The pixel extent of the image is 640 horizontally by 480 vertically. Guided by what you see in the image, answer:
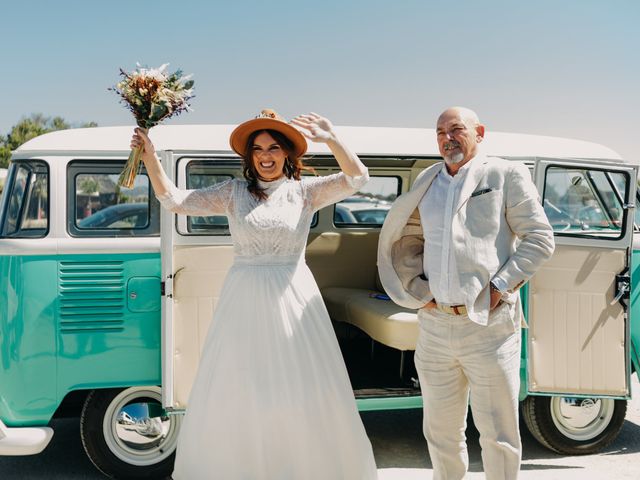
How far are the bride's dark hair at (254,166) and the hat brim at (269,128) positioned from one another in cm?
2

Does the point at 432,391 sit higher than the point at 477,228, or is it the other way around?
the point at 477,228

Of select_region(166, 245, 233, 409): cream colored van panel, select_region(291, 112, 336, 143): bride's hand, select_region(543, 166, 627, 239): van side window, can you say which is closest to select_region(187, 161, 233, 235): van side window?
select_region(166, 245, 233, 409): cream colored van panel

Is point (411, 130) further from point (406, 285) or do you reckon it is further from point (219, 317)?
point (219, 317)

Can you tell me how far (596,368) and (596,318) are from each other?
33cm

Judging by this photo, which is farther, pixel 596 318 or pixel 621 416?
pixel 621 416

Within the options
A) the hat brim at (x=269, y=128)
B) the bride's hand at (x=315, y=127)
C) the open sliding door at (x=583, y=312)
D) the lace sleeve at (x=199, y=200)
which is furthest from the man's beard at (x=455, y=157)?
the open sliding door at (x=583, y=312)

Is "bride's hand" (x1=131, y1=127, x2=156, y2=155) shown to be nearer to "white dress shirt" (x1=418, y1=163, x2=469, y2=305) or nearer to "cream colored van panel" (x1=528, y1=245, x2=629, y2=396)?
"white dress shirt" (x1=418, y1=163, x2=469, y2=305)

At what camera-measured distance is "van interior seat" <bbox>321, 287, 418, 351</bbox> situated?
198 inches

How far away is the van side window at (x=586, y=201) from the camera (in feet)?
15.6

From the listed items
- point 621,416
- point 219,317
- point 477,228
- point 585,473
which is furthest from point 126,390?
point 621,416

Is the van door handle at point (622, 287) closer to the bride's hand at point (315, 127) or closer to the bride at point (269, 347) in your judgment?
the bride at point (269, 347)

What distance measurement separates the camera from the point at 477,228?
324 cm

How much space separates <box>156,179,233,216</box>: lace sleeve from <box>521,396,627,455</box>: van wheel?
110 inches

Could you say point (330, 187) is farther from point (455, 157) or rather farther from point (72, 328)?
point (72, 328)
